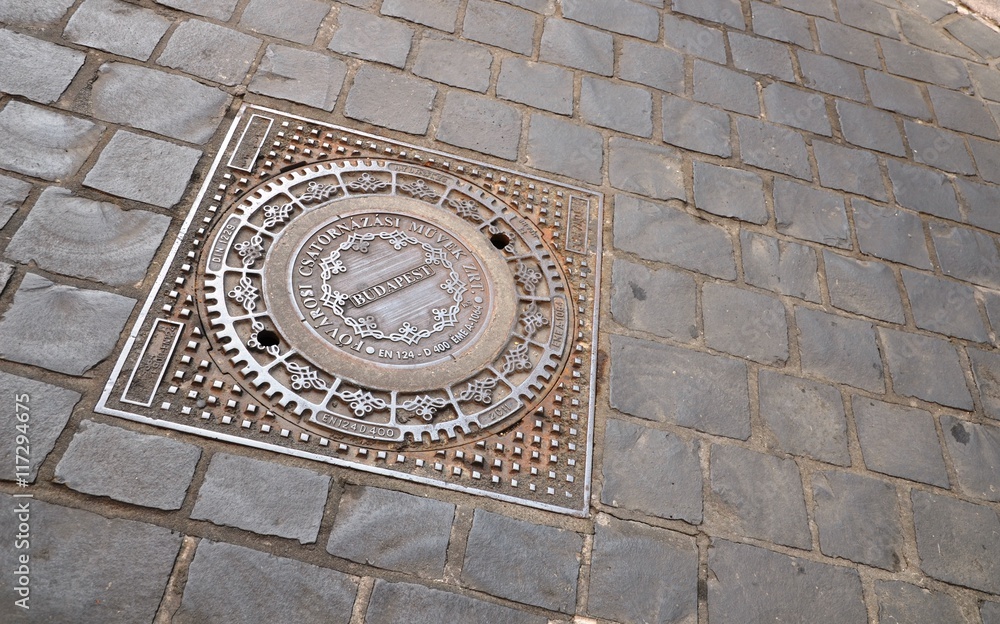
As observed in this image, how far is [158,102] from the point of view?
3215 millimetres

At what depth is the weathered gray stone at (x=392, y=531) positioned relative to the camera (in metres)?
2.35

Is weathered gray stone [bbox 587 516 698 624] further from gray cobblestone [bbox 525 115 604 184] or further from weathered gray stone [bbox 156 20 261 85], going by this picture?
weathered gray stone [bbox 156 20 261 85]

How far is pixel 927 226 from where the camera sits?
4031 millimetres

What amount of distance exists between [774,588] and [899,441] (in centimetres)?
105

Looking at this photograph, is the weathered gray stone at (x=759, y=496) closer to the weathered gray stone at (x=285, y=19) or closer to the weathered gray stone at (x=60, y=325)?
the weathered gray stone at (x=60, y=325)

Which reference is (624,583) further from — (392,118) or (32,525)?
(392,118)

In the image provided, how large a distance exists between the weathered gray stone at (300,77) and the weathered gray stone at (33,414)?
175 cm

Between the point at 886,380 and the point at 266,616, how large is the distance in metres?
2.90

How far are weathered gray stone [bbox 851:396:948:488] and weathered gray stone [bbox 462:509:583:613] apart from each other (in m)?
1.48

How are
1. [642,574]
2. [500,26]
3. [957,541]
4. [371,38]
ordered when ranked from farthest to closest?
1. [500,26]
2. [371,38]
3. [957,541]
4. [642,574]

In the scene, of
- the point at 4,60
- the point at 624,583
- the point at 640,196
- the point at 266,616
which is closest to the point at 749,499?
the point at 624,583

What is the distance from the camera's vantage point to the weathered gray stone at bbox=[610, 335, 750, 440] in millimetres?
2953

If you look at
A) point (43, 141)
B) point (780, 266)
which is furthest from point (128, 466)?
point (780, 266)

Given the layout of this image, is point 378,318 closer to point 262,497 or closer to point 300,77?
point 262,497
